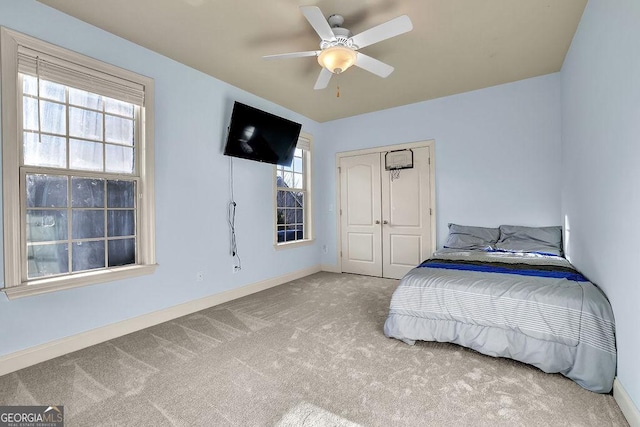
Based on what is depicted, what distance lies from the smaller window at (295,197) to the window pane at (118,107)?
2.02 metres

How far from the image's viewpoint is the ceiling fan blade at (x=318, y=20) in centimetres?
196

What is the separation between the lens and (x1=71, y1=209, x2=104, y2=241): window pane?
8.25ft

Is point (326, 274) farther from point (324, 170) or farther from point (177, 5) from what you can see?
point (177, 5)

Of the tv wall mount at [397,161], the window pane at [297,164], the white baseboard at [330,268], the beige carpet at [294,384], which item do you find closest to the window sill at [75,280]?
the beige carpet at [294,384]

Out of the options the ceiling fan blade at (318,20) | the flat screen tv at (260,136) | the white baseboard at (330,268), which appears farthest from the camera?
the white baseboard at (330,268)

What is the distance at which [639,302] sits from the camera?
1.42 meters

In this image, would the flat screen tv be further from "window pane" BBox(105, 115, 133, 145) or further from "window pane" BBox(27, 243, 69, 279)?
"window pane" BBox(27, 243, 69, 279)

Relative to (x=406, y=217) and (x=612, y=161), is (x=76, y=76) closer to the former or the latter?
(x=612, y=161)

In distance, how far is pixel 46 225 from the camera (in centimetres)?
235

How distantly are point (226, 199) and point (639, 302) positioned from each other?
361 cm

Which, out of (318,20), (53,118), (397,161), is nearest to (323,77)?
(318,20)

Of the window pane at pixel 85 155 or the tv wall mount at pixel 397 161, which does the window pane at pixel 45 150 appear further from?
the tv wall mount at pixel 397 161

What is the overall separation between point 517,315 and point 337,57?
2.37 metres

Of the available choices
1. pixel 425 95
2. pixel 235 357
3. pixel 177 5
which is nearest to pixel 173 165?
pixel 177 5
